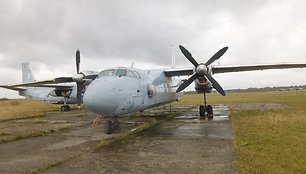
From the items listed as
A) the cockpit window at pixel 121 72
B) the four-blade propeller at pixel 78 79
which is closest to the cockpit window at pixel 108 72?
the cockpit window at pixel 121 72

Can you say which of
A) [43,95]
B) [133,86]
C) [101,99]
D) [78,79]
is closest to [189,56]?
[133,86]

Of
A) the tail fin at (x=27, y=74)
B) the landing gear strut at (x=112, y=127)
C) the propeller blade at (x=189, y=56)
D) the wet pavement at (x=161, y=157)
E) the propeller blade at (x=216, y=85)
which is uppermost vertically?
the tail fin at (x=27, y=74)

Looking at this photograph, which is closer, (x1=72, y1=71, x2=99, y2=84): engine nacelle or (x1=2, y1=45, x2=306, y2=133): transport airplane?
(x1=2, y1=45, x2=306, y2=133): transport airplane

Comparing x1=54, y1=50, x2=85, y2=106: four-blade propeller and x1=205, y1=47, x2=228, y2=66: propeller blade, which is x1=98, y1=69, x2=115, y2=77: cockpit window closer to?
x1=205, y1=47, x2=228, y2=66: propeller blade

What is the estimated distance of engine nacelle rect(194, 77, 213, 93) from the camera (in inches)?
744

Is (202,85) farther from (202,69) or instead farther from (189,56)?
(202,69)

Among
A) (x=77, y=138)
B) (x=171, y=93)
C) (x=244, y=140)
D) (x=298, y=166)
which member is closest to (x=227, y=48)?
(x=171, y=93)

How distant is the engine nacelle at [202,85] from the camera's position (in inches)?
744

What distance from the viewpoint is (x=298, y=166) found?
6410 millimetres

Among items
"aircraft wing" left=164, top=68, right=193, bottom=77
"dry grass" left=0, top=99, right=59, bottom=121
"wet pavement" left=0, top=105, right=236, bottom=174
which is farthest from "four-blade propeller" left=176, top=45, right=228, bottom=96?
"dry grass" left=0, top=99, right=59, bottom=121

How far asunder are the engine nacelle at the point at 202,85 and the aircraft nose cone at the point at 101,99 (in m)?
8.92

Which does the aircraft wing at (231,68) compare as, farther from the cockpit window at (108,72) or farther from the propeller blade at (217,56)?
the cockpit window at (108,72)

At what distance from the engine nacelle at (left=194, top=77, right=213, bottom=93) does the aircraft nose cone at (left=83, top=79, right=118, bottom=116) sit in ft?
29.3

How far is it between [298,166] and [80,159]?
5270 millimetres
